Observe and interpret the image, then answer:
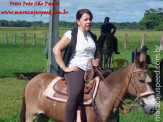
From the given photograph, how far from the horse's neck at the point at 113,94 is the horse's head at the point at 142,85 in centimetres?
17

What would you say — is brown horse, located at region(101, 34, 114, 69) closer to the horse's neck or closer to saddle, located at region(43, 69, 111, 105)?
saddle, located at region(43, 69, 111, 105)

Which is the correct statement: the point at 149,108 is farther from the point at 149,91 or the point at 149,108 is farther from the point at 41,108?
the point at 41,108

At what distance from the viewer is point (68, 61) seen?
173 inches

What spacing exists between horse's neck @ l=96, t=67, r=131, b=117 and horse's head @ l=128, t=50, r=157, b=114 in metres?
0.17

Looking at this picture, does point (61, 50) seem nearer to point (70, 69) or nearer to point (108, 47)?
point (70, 69)

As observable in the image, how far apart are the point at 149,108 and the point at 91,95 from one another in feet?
2.72

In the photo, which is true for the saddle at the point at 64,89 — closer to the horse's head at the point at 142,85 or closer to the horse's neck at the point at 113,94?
the horse's neck at the point at 113,94

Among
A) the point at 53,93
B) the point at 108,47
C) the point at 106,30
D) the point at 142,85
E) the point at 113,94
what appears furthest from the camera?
the point at 108,47

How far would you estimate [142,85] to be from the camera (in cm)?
382

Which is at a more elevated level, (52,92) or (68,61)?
(68,61)

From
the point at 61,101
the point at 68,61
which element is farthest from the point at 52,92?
the point at 68,61

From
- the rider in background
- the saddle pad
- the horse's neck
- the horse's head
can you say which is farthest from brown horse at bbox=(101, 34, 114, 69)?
the horse's head

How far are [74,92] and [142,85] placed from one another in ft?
2.90

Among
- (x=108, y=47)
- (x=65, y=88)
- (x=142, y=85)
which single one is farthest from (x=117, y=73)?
(x=108, y=47)
